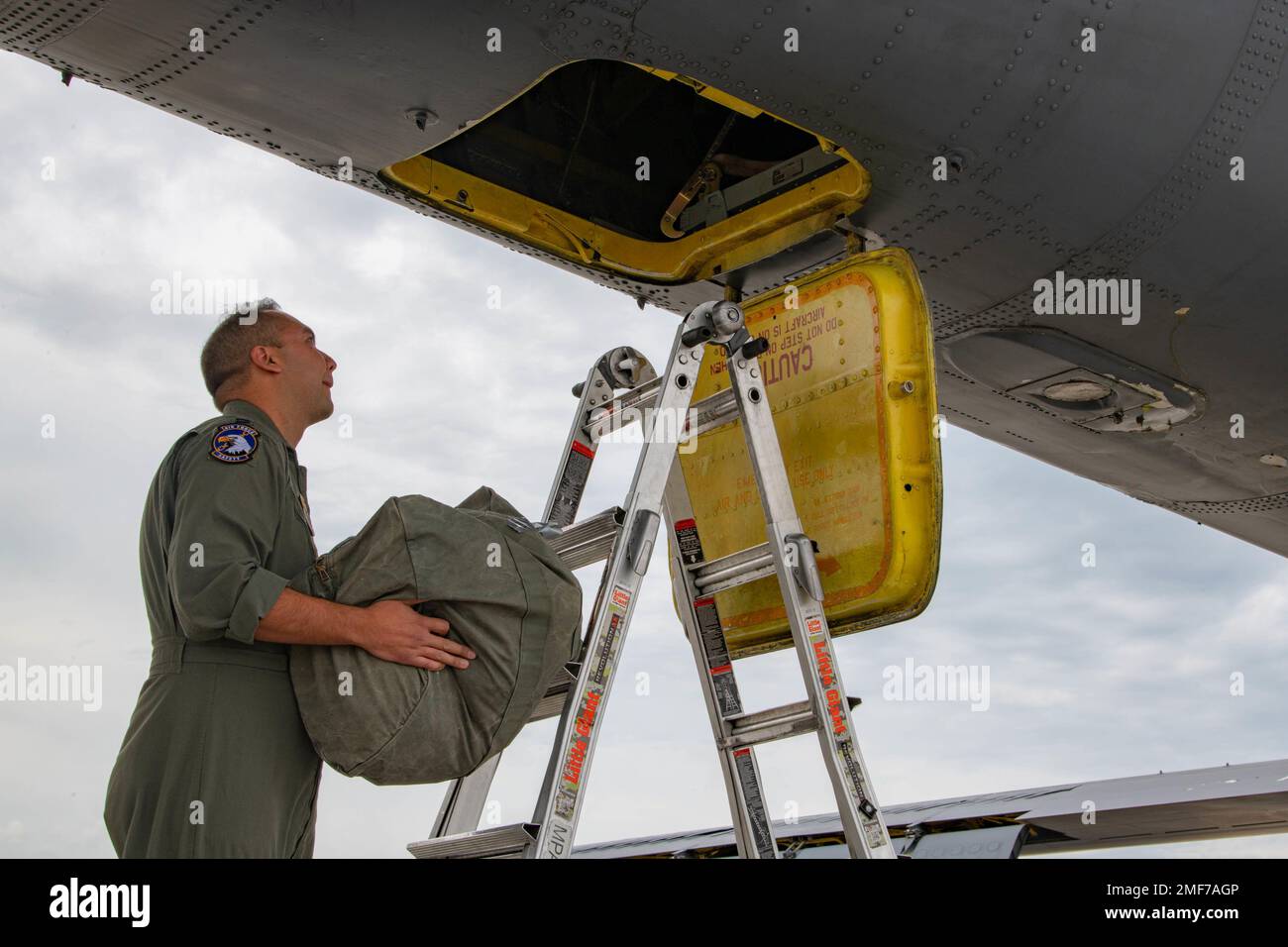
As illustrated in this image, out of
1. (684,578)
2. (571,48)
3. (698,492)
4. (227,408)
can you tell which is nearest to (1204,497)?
(698,492)

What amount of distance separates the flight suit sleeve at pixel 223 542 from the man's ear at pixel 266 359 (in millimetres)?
359

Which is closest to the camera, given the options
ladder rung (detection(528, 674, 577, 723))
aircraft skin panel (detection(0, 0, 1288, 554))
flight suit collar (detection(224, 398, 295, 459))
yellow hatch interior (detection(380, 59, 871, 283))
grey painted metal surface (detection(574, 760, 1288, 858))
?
flight suit collar (detection(224, 398, 295, 459))

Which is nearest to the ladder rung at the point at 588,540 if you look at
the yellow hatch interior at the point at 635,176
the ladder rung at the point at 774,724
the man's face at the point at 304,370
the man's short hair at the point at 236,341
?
the ladder rung at the point at 774,724

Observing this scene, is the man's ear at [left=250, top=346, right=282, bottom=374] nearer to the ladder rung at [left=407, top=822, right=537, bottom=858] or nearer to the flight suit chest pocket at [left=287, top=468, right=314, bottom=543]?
the flight suit chest pocket at [left=287, top=468, right=314, bottom=543]

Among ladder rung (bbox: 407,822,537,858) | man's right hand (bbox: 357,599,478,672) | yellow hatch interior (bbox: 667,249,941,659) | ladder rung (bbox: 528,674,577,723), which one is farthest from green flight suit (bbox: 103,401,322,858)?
yellow hatch interior (bbox: 667,249,941,659)

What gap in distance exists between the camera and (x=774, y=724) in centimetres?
396

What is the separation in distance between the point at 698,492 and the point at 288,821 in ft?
7.92

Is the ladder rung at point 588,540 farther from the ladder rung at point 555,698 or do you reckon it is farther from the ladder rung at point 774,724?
the ladder rung at point 774,724

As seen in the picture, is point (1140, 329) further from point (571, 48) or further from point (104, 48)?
point (104, 48)

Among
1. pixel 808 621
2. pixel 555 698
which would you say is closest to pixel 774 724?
pixel 808 621

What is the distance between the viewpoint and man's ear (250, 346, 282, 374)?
11.1 feet

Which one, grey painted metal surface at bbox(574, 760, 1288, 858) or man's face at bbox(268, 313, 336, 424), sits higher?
man's face at bbox(268, 313, 336, 424)

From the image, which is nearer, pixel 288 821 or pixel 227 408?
pixel 288 821
